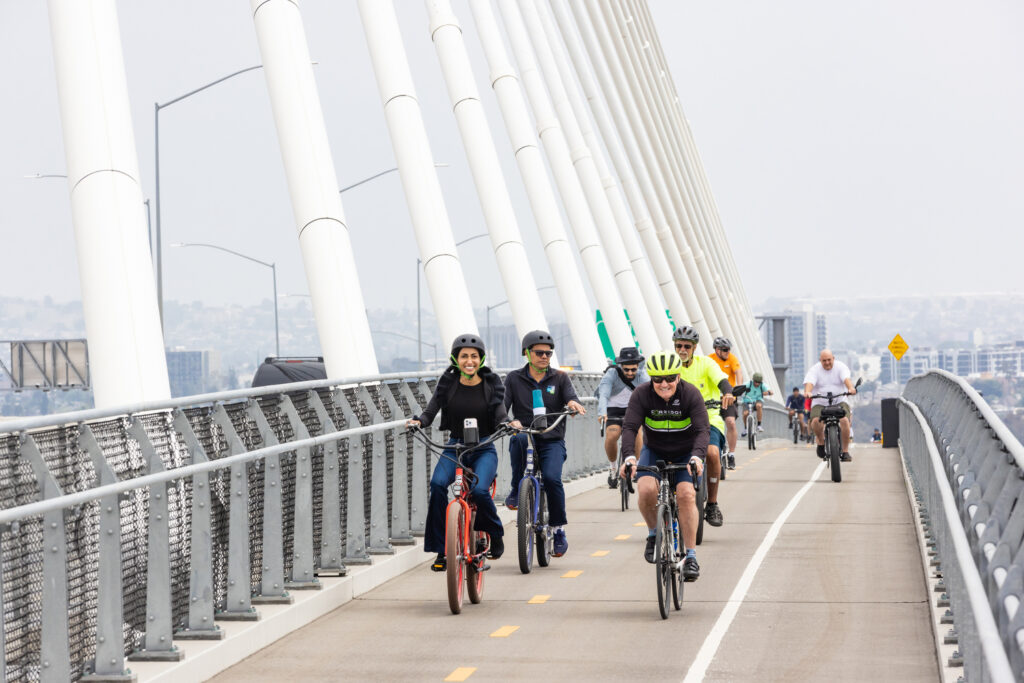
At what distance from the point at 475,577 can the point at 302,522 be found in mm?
1245

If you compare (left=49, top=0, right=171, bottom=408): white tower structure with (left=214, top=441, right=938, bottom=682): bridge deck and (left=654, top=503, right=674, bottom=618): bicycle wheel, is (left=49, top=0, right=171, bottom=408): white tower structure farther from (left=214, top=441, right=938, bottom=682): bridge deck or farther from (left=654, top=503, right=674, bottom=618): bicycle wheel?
(left=654, top=503, right=674, bottom=618): bicycle wheel

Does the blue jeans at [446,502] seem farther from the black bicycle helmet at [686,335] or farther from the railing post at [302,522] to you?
the black bicycle helmet at [686,335]

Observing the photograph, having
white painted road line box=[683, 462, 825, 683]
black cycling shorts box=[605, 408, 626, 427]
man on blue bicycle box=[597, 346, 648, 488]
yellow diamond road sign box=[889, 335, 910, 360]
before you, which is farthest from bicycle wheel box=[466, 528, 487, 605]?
yellow diamond road sign box=[889, 335, 910, 360]

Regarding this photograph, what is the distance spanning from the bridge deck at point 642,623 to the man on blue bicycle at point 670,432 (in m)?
0.62

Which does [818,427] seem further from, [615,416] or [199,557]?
[199,557]

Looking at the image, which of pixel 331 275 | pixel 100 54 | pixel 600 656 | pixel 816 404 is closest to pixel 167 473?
pixel 600 656

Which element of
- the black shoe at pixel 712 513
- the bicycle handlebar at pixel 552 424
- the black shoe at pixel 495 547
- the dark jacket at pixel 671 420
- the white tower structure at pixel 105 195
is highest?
the white tower structure at pixel 105 195

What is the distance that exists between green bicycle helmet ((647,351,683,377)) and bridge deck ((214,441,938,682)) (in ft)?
5.21

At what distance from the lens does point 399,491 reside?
13719 millimetres

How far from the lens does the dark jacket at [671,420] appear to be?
11250mm

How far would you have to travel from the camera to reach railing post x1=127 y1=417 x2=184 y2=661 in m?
8.47

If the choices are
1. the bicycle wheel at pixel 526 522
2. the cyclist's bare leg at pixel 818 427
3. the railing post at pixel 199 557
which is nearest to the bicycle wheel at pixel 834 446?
the cyclist's bare leg at pixel 818 427

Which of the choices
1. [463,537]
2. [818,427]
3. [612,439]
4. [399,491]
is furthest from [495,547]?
[818,427]

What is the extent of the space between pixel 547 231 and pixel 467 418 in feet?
85.0
